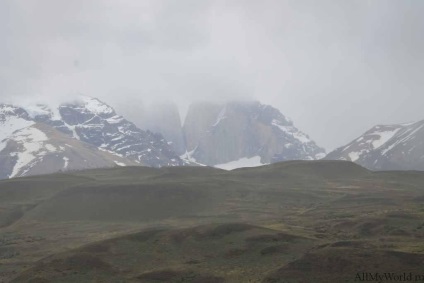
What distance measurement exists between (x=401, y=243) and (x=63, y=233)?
97.1m

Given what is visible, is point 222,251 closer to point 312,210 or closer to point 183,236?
point 183,236

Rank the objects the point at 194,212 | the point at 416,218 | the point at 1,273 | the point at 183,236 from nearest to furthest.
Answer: the point at 1,273
the point at 183,236
the point at 416,218
the point at 194,212

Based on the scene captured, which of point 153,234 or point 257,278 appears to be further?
point 153,234

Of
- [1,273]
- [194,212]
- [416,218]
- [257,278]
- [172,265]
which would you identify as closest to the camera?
[257,278]

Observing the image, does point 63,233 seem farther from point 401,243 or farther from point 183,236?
point 401,243

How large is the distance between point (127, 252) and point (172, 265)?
1385 cm

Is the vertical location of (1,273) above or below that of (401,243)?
below

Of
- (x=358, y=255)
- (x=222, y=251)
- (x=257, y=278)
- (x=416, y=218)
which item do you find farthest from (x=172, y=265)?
(x=416, y=218)

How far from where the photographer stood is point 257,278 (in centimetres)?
8269

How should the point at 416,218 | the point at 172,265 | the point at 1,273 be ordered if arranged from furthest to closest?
the point at 416,218
the point at 1,273
the point at 172,265

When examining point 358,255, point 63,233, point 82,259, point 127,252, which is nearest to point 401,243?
point 358,255

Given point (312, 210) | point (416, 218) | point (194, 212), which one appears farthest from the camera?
point (194, 212)

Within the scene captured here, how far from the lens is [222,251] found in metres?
104

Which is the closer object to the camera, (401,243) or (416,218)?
(401,243)
